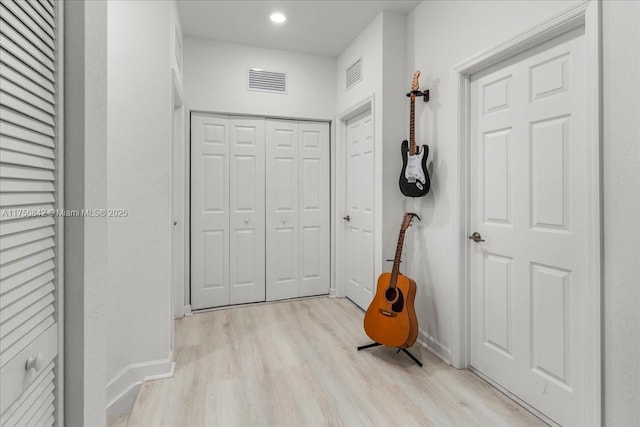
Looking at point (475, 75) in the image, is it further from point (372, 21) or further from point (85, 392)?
point (85, 392)

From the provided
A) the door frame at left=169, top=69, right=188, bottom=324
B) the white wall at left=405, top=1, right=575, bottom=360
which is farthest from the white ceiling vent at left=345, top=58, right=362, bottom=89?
the door frame at left=169, top=69, right=188, bottom=324

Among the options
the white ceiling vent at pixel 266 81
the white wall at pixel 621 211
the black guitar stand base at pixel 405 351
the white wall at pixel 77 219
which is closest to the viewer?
the white wall at pixel 77 219

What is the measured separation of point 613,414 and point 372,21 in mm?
3043

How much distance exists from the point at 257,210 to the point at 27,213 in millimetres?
2918

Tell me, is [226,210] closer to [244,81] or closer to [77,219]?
[244,81]

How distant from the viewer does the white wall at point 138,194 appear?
6.46 feet

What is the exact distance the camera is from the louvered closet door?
601mm

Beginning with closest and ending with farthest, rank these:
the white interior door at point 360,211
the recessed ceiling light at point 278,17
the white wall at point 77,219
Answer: the white wall at point 77,219 < the recessed ceiling light at point 278,17 < the white interior door at point 360,211

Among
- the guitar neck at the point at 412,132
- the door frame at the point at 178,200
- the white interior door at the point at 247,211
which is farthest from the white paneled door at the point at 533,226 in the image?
the door frame at the point at 178,200

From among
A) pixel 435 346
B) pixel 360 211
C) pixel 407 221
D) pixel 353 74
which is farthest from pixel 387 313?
pixel 353 74

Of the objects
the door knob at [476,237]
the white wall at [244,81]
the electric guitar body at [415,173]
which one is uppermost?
the white wall at [244,81]

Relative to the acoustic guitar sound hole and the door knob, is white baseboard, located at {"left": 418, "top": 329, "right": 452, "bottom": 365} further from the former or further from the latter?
the door knob

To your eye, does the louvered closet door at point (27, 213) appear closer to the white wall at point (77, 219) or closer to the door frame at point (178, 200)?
the white wall at point (77, 219)

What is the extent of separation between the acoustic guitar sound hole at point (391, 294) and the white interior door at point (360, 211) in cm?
66
